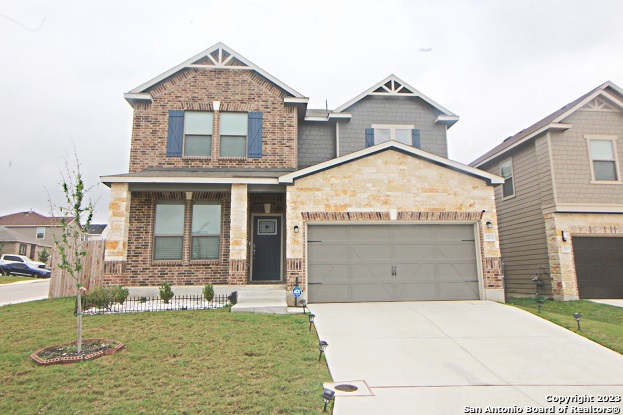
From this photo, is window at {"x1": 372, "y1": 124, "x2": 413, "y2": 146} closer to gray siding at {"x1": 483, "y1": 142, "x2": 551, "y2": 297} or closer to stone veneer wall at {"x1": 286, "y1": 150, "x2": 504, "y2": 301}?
stone veneer wall at {"x1": 286, "y1": 150, "x2": 504, "y2": 301}

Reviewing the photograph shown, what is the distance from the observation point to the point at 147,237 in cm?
1170

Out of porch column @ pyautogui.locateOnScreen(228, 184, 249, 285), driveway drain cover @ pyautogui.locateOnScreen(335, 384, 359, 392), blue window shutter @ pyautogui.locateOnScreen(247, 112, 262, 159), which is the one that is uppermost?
blue window shutter @ pyautogui.locateOnScreen(247, 112, 262, 159)

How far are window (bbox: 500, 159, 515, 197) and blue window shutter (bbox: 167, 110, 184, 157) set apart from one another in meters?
12.8

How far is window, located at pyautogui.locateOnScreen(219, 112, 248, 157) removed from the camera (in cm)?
1315

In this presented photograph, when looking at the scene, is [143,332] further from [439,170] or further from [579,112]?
[579,112]

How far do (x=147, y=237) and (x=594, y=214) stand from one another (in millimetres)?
14740

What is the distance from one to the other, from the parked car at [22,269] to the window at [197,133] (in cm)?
2186

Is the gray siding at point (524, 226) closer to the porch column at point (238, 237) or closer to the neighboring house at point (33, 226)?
the porch column at point (238, 237)

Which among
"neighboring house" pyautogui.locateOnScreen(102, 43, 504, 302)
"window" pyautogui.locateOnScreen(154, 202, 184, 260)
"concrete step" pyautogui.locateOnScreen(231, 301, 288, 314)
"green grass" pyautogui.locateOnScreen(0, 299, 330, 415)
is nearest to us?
"green grass" pyautogui.locateOnScreen(0, 299, 330, 415)

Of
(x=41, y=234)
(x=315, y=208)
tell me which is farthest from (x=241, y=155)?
(x=41, y=234)

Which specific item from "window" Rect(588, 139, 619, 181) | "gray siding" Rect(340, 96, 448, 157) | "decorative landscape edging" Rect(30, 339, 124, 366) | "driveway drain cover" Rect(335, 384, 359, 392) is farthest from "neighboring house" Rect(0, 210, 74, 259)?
"window" Rect(588, 139, 619, 181)

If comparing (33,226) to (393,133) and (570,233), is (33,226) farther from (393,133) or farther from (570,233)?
(570,233)

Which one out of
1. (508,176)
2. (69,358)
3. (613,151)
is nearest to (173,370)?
(69,358)

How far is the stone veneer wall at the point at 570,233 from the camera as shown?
1267cm
